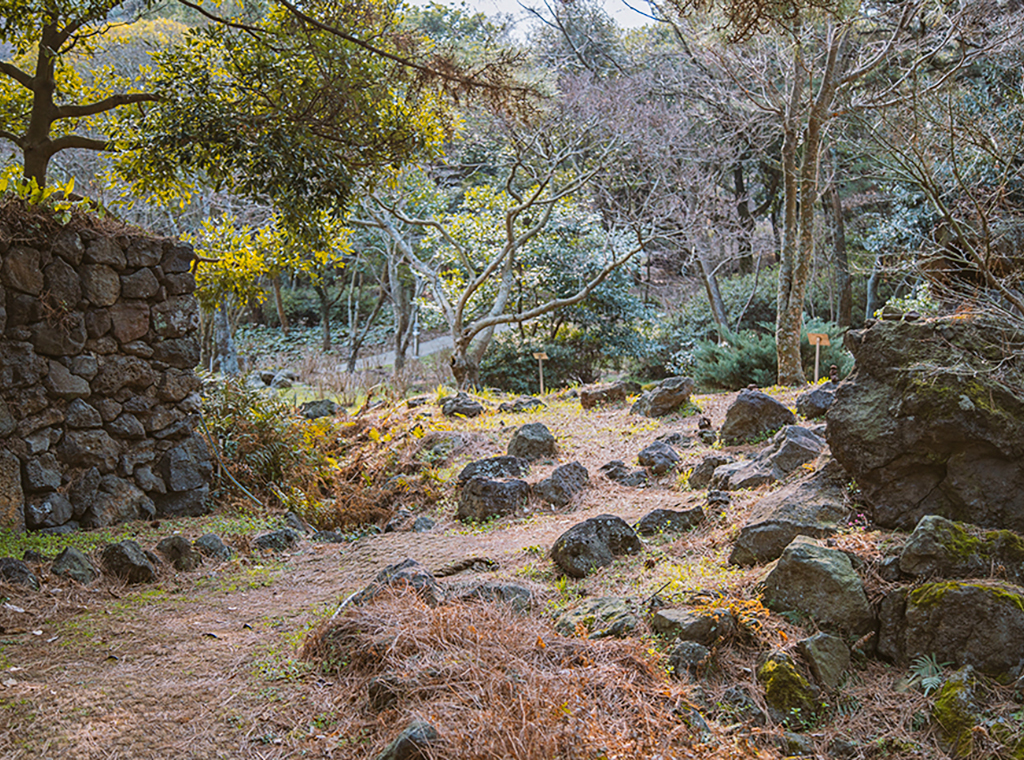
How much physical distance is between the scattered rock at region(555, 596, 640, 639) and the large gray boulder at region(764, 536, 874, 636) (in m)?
0.64

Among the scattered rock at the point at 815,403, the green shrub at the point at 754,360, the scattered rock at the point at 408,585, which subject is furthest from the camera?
the green shrub at the point at 754,360

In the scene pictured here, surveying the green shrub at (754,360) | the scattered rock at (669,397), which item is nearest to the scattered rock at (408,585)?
the scattered rock at (669,397)

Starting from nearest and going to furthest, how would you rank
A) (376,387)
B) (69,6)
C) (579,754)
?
(579,754) → (69,6) → (376,387)

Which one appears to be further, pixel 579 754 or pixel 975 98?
pixel 975 98

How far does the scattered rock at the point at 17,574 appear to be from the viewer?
4.10m

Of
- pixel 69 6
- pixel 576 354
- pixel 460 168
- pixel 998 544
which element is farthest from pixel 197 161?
pixel 460 168

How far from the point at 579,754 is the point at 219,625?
223 centimetres

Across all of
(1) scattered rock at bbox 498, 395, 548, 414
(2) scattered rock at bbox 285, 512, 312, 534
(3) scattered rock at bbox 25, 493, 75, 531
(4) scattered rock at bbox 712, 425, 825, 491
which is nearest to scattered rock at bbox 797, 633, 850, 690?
(4) scattered rock at bbox 712, 425, 825, 491

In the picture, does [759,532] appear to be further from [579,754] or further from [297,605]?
[297,605]

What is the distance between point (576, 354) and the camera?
48.4ft

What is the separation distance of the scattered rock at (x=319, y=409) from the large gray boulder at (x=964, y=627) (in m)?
8.91

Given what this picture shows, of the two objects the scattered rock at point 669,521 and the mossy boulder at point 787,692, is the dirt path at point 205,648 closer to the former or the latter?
the scattered rock at point 669,521

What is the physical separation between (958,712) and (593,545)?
1.98 metres

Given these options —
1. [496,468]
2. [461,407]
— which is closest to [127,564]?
[496,468]
